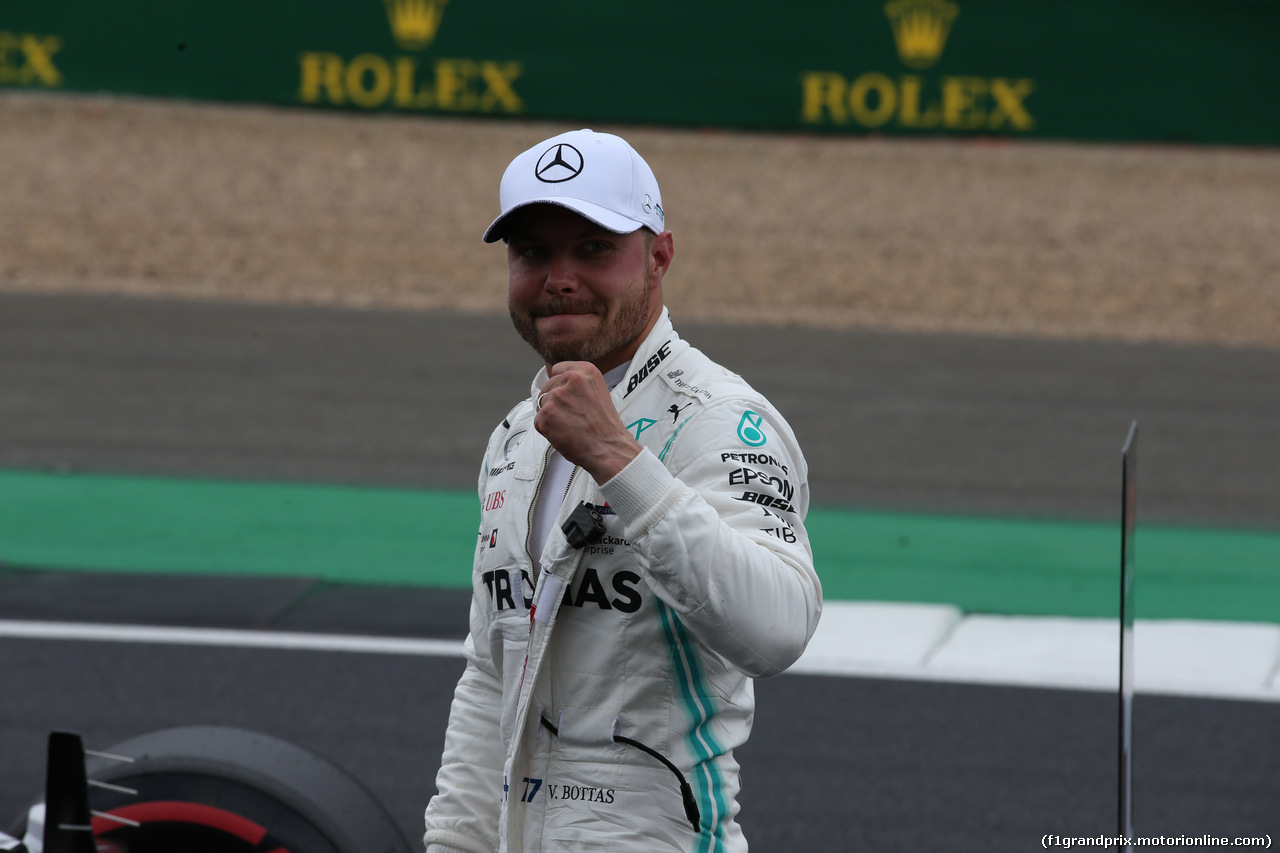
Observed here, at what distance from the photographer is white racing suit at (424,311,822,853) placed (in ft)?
8.29

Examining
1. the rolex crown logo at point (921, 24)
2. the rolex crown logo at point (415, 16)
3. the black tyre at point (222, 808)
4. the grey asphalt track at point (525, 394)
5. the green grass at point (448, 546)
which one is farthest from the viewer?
the rolex crown logo at point (415, 16)

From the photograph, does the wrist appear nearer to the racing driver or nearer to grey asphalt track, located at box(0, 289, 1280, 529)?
the racing driver

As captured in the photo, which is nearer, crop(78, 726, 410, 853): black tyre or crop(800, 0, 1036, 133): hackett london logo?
crop(78, 726, 410, 853): black tyre

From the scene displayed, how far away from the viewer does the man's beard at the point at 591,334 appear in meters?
2.64

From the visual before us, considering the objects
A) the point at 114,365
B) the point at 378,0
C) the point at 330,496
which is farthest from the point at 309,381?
the point at 378,0

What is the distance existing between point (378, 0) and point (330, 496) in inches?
481

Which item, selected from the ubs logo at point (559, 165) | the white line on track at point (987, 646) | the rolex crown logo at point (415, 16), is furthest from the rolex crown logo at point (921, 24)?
the ubs logo at point (559, 165)

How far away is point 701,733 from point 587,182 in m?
0.91

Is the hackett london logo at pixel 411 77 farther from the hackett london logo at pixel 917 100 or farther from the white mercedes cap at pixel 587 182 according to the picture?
the white mercedes cap at pixel 587 182

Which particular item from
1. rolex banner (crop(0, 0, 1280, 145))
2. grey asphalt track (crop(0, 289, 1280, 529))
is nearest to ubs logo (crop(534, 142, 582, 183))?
grey asphalt track (crop(0, 289, 1280, 529))

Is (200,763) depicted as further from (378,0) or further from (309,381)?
(378,0)

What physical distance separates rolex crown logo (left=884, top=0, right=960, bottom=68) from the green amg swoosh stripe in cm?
1818

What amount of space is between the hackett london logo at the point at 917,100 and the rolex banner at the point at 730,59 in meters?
0.02

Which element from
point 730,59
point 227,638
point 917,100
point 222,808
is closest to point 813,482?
point 227,638
